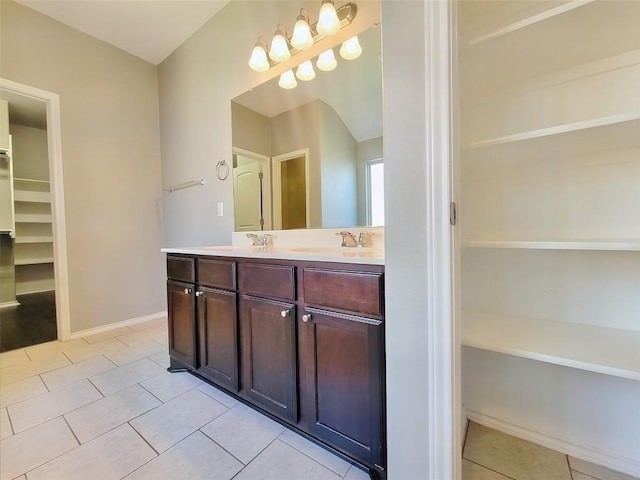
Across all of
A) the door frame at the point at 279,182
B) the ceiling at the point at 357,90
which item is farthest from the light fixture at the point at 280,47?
the door frame at the point at 279,182

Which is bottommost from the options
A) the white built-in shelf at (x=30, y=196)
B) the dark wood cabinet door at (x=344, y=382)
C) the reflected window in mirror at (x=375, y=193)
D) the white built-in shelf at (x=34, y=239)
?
the dark wood cabinet door at (x=344, y=382)

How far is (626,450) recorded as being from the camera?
1.04 metres

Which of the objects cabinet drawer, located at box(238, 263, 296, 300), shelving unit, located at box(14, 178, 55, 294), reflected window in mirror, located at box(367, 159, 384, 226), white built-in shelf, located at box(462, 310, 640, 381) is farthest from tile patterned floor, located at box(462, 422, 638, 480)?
shelving unit, located at box(14, 178, 55, 294)

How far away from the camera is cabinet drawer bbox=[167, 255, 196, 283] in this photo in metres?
1.68

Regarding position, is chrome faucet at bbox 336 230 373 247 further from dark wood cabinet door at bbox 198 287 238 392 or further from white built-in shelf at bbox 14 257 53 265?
white built-in shelf at bbox 14 257 53 265

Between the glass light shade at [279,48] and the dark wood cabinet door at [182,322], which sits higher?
the glass light shade at [279,48]

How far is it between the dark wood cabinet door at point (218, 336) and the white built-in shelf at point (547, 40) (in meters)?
1.54

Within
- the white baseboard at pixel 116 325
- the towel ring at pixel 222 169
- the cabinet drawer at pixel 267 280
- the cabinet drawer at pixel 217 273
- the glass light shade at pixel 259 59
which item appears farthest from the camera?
the white baseboard at pixel 116 325

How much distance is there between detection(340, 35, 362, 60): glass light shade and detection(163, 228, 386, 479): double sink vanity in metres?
1.01

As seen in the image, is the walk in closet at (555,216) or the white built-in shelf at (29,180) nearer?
the walk in closet at (555,216)

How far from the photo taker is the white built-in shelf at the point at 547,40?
0.91 m

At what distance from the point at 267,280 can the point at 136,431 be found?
966 mm

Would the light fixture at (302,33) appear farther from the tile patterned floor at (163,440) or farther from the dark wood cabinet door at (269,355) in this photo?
the tile patterned floor at (163,440)

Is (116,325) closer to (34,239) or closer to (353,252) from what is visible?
(353,252)
